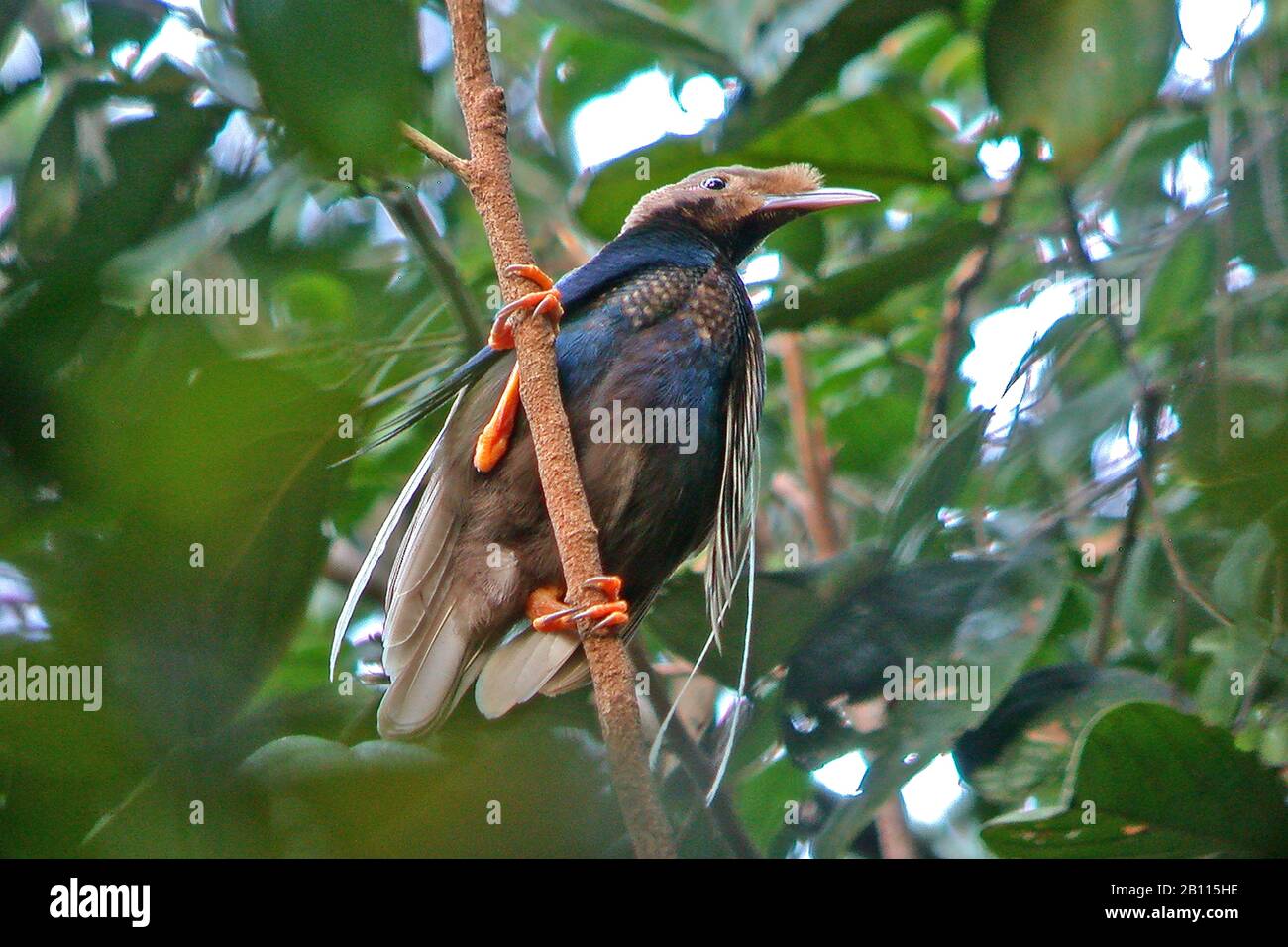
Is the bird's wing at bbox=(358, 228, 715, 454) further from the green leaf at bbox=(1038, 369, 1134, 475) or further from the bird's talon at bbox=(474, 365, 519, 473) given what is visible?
the green leaf at bbox=(1038, 369, 1134, 475)

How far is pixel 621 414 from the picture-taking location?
2029mm

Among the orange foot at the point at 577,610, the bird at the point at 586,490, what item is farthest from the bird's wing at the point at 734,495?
the orange foot at the point at 577,610

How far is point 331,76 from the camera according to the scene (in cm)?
194

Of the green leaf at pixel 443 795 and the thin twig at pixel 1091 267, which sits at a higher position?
Answer: the thin twig at pixel 1091 267

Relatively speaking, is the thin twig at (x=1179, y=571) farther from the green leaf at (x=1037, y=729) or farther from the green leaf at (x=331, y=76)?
the green leaf at (x=331, y=76)

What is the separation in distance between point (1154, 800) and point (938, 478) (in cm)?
55

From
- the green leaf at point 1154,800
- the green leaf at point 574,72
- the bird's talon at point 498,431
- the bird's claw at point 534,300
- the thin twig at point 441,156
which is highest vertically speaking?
the green leaf at point 574,72

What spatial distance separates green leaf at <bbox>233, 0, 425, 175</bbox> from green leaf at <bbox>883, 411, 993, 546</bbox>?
914 millimetres

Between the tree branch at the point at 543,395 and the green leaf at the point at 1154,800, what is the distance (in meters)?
0.51

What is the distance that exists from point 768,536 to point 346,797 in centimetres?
110

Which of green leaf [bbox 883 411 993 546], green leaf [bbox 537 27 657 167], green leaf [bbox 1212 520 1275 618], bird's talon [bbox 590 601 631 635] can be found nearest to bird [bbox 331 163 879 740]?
bird's talon [bbox 590 601 631 635]

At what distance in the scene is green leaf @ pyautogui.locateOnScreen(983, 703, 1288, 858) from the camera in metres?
1.79

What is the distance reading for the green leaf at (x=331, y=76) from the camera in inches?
75.6
